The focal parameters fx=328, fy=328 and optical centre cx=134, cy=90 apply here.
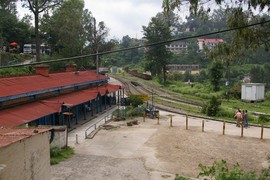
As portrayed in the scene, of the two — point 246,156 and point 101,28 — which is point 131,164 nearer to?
point 246,156

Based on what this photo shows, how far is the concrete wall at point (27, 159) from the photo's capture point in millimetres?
5852

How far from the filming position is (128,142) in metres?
19.5

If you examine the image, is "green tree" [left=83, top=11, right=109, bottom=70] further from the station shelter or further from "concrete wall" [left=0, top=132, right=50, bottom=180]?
"concrete wall" [left=0, top=132, right=50, bottom=180]

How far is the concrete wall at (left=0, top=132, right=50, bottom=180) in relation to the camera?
5.85 m

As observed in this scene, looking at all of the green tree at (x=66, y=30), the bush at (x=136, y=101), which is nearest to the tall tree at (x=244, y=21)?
the bush at (x=136, y=101)

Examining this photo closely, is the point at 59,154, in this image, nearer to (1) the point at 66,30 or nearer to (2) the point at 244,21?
(2) the point at 244,21

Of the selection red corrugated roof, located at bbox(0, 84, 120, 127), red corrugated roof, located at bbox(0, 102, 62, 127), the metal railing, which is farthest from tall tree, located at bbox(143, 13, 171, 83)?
red corrugated roof, located at bbox(0, 102, 62, 127)

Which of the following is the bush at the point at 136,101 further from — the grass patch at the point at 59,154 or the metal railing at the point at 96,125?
the grass patch at the point at 59,154

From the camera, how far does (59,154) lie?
1617cm

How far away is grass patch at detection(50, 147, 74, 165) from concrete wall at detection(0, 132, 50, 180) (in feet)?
25.7

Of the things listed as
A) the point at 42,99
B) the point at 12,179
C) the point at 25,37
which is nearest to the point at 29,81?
the point at 42,99

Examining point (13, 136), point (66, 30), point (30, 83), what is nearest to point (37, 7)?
point (66, 30)

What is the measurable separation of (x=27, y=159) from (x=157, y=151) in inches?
460

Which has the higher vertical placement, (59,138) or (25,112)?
(25,112)
